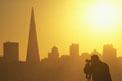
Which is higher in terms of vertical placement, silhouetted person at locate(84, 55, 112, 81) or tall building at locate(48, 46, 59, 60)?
tall building at locate(48, 46, 59, 60)

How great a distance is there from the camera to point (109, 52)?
15512 centimetres

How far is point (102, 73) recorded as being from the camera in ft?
47.2

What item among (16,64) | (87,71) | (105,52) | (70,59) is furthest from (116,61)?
(87,71)

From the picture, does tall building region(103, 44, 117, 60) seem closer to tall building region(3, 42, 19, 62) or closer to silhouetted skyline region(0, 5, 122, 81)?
silhouetted skyline region(0, 5, 122, 81)

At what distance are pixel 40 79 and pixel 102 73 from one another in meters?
120

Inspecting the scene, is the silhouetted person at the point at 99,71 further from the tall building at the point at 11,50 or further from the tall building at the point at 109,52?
the tall building at the point at 11,50

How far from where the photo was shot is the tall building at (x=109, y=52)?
147450 millimetres

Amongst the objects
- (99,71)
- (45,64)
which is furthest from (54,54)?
(99,71)

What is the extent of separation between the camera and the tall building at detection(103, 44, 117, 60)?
14745cm

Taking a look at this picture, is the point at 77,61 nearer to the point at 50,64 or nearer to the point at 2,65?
the point at 50,64

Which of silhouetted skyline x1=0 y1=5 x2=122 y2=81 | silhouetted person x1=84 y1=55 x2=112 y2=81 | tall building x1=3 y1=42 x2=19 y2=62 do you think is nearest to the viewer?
silhouetted person x1=84 y1=55 x2=112 y2=81

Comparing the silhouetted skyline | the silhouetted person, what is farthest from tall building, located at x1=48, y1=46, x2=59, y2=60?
the silhouetted person

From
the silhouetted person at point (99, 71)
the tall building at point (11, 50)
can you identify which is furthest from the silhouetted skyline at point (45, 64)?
the silhouetted person at point (99, 71)

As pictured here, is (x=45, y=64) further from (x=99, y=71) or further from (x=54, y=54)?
(x=99, y=71)
